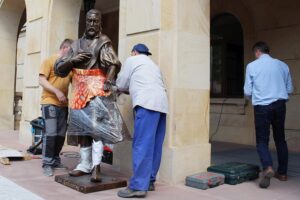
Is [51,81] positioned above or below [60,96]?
above

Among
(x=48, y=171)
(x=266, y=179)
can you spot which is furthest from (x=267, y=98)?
(x=48, y=171)

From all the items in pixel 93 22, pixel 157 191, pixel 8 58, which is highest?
pixel 8 58

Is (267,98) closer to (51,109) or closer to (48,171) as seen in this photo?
(51,109)

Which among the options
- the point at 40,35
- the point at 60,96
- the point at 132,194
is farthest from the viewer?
the point at 40,35

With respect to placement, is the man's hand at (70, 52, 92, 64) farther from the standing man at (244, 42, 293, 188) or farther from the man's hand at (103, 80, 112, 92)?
the standing man at (244, 42, 293, 188)

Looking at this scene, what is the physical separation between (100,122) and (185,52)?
1.50 meters

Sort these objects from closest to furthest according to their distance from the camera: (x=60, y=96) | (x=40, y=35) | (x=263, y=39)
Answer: (x=60, y=96) → (x=40, y=35) → (x=263, y=39)

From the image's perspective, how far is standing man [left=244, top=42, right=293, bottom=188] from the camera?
4887 millimetres

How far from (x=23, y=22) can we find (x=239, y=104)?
9.62 metres

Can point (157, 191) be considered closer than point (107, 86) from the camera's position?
Yes

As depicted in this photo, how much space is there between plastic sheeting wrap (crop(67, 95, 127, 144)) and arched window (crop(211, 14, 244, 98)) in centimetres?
567

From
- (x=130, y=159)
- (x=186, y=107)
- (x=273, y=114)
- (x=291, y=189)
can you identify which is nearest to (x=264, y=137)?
(x=273, y=114)

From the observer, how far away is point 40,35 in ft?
27.4

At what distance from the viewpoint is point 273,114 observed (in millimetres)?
4926
